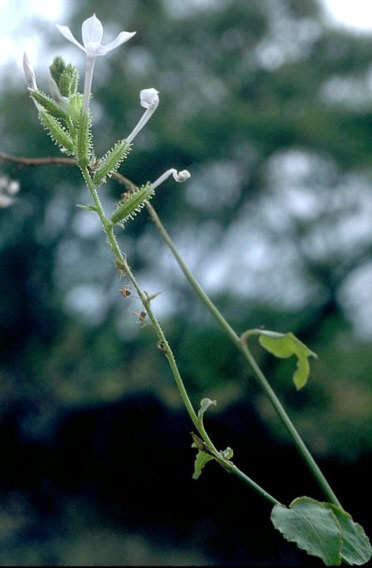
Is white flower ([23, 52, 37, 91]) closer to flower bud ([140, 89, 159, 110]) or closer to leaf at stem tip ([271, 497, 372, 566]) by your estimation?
flower bud ([140, 89, 159, 110])

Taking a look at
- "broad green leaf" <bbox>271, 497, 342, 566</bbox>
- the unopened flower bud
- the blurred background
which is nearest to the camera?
"broad green leaf" <bbox>271, 497, 342, 566</bbox>

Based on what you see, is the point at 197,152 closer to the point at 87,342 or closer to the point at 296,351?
the point at 87,342

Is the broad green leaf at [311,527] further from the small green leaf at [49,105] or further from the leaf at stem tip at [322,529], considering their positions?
the small green leaf at [49,105]

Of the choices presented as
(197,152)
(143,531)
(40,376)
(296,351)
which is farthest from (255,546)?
(296,351)

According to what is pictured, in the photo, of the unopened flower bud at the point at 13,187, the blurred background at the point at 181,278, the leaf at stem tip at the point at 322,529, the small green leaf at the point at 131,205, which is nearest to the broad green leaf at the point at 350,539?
the leaf at stem tip at the point at 322,529

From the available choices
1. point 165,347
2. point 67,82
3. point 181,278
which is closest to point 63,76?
point 67,82

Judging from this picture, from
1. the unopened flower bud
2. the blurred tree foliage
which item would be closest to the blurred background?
the blurred tree foliage
